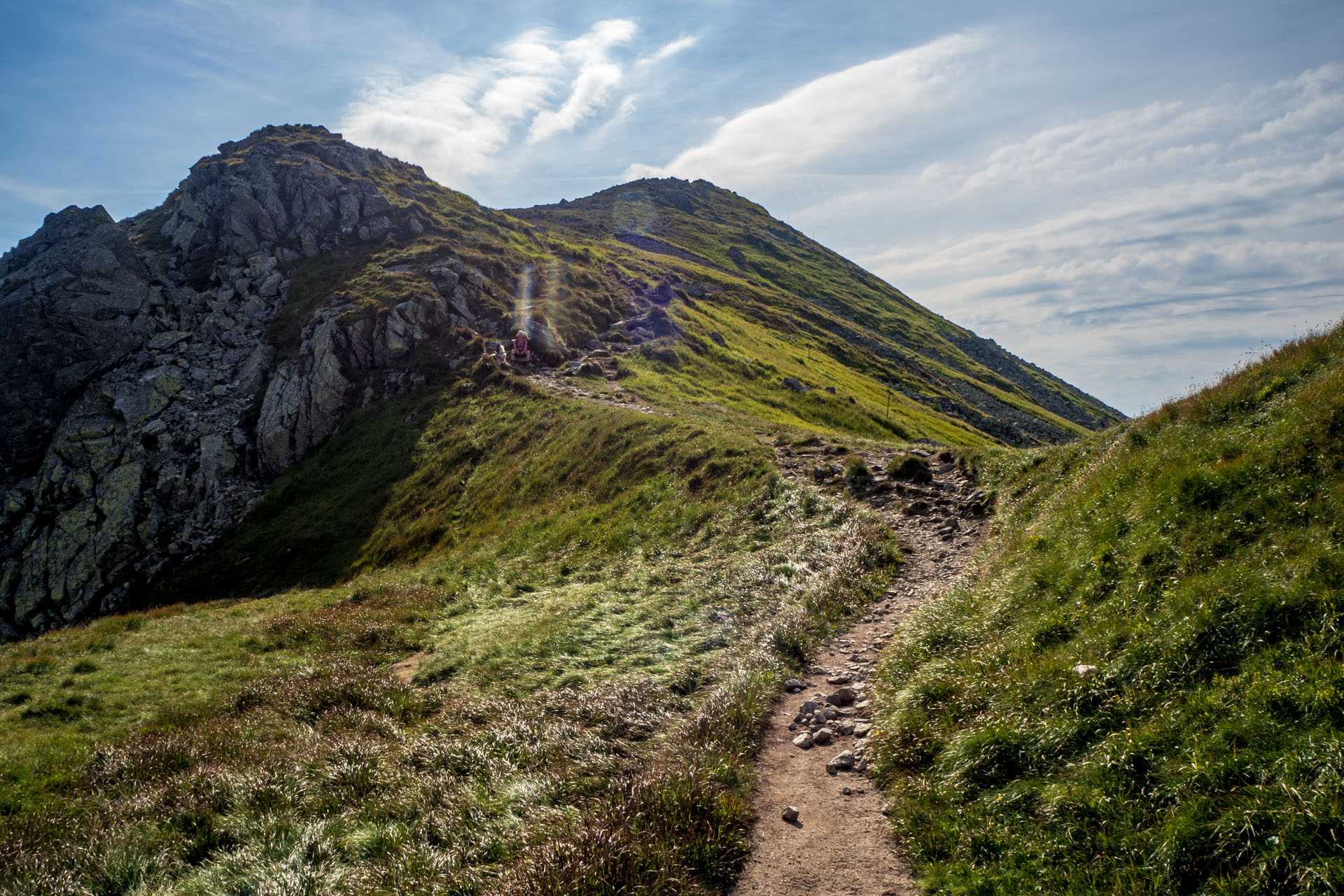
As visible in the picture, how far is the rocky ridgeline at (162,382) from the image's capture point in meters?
40.7

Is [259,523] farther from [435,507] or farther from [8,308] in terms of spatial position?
[8,308]

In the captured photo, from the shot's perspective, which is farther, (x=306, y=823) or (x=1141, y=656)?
(x=306, y=823)

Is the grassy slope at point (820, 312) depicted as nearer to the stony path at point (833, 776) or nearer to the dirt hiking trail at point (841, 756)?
the dirt hiking trail at point (841, 756)

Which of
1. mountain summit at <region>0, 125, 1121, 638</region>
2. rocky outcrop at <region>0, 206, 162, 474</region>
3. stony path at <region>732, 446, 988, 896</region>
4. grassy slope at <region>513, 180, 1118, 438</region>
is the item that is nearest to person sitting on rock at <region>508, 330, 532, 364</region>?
mountain summit at <region>0, 125, 1121, 638</region>

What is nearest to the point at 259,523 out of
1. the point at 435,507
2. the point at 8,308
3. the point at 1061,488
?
the point at 435,507

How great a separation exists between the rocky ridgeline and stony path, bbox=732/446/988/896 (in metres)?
43.2

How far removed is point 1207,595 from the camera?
310 inches

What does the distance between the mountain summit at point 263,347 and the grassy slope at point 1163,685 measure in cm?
3105

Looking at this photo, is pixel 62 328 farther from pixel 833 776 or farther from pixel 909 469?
pixel 833 776

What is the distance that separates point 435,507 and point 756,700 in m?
28.9

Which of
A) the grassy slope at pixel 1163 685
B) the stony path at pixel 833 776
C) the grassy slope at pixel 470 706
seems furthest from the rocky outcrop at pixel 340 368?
the grassy slope at pixel 1163 685

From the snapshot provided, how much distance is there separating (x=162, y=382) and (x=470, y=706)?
54.1 meters

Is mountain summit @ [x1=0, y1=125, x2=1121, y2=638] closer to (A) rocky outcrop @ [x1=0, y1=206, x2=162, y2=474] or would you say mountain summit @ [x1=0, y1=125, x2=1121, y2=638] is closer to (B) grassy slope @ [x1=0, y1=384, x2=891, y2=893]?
(A) rocky outcrop @ [x1=0, y1=206, x2=162, y2=474]

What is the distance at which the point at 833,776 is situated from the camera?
9109mm
